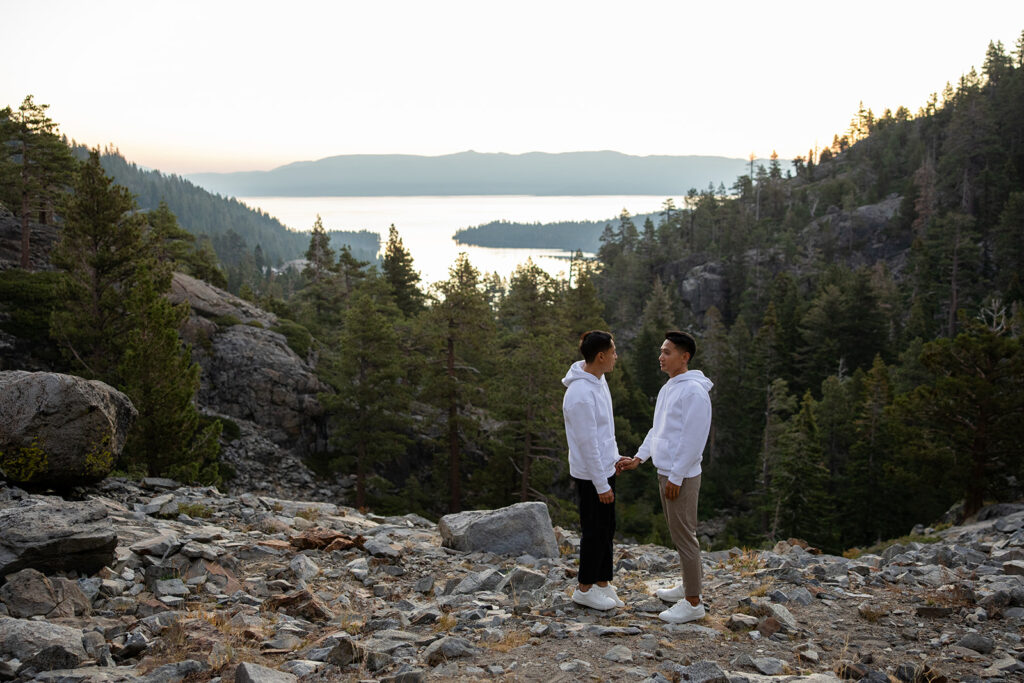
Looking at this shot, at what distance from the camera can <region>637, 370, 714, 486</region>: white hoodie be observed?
5.93 m

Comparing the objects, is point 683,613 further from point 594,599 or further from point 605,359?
point 605,359

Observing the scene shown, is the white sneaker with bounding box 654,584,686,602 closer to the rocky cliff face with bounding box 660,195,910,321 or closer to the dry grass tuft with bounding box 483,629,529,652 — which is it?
the dry grass tuft with bounding box 483,629,529,652

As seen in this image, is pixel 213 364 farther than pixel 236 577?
Yes

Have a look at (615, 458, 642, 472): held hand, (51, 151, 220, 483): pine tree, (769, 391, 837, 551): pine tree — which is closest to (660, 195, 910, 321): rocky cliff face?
(769, 391, 837, 551): pine tree

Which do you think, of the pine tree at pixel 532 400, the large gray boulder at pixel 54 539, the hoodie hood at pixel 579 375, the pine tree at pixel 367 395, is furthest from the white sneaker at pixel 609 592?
the pine tree at pixel 367 395

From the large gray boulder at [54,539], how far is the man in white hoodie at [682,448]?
5746 mm

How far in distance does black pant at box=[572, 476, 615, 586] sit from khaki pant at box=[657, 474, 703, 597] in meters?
0.59

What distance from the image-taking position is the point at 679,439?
6031 mm

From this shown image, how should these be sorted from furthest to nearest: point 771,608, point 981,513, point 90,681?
point 981,513, point 771,608, point 90,681

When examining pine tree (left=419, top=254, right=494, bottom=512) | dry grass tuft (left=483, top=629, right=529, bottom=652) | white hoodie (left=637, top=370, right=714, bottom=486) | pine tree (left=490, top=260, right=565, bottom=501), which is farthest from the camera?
pine tree (left=419, top=254, right=494, bottom=512)

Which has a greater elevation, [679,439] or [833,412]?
[679,439]

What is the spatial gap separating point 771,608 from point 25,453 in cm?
994

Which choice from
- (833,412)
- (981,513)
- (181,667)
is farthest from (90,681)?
(833,412)

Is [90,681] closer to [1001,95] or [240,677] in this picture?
[240,677]
